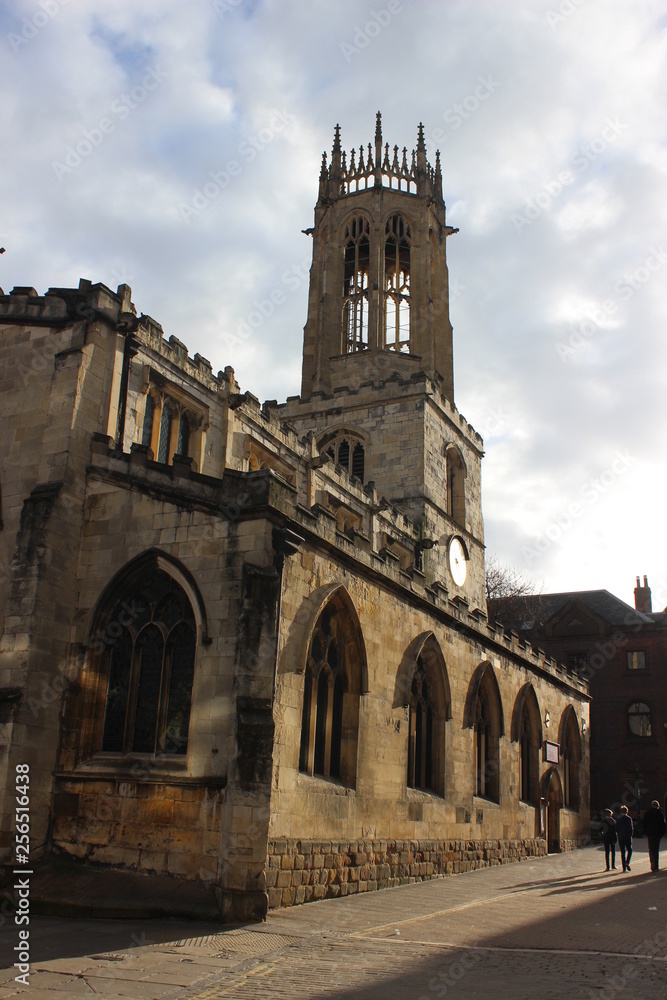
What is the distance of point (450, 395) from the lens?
36938mm

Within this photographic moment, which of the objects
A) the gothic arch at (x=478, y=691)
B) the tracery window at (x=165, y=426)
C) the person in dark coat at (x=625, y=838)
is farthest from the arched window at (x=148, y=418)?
the person in dark coat at (x=625, y=838)

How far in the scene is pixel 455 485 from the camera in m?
35.2

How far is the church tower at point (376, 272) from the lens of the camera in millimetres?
36531

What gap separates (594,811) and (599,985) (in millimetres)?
38579

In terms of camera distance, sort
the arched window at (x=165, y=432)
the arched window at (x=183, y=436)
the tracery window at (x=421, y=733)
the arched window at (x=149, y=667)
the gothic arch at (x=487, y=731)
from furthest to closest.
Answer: the gothic arch at (x=487, y=731)
the arched window at (x=183, y=436)
the arched window at (x=165, y=432)
the tracery window at (x=421, y=733)
the arched window at (x=149, y=667)

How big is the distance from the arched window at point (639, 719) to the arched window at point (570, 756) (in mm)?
13911

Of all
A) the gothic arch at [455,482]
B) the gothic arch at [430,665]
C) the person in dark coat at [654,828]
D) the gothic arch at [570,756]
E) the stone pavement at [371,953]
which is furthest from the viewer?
the gothic arch at [455,482]

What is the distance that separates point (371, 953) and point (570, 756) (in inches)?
919

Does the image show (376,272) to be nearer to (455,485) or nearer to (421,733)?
(455,485)

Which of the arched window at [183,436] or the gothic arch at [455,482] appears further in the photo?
the gothic arch at [455,482]

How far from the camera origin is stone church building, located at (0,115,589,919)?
39.2ft

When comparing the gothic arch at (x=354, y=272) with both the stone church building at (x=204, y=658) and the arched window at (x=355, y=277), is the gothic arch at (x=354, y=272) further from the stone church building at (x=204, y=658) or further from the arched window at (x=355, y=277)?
the stone church building at (x=204, y=658)

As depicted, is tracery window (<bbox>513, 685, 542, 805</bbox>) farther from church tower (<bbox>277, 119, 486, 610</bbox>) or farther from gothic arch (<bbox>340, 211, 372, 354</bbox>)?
gothic arch (<bbox>340, 211, 372, 354</bbox>)

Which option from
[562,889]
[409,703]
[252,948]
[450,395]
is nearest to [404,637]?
[409,703]
